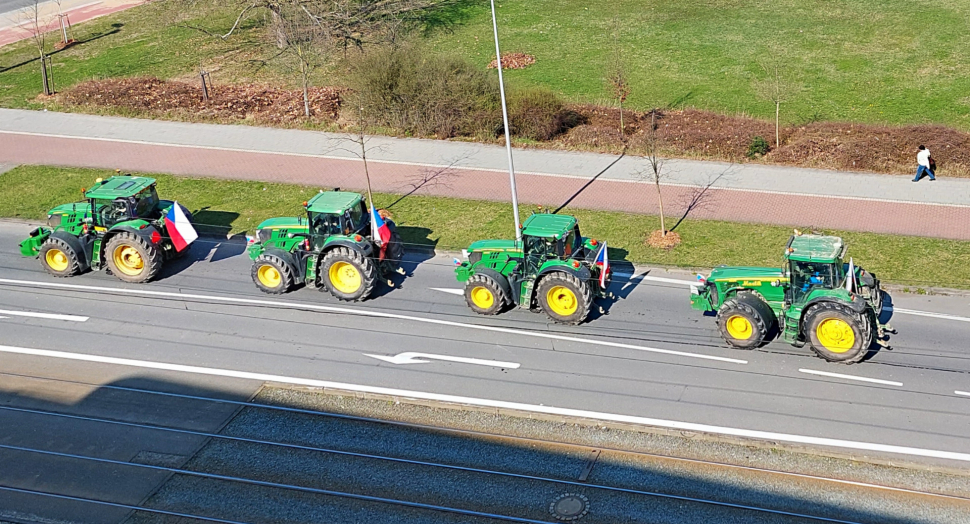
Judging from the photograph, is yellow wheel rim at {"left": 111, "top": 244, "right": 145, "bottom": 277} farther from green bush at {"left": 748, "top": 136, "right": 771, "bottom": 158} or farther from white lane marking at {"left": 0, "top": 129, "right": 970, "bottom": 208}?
green bush at {"left": 748, "top": 136, "right": 771, "bottom": 158}

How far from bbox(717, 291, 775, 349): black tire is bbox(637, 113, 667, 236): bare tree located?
204 inches

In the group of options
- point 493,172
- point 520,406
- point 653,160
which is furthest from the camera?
point 493,172

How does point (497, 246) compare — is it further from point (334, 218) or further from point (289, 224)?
point (289, 224)

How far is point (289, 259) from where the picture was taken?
20547 millimetres

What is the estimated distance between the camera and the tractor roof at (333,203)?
798 inches

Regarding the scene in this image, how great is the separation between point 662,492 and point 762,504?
4.53ft

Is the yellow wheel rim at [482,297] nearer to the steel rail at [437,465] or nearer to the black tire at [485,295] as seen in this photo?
the black tire at [485,295]

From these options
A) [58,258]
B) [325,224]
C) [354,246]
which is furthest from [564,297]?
[58,258]

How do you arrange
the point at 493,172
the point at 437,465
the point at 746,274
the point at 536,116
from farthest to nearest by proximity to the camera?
the point at 536,116
the point at 493,172
the point at 746,274
the point at 437,465

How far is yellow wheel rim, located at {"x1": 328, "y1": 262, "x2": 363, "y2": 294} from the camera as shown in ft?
66.3

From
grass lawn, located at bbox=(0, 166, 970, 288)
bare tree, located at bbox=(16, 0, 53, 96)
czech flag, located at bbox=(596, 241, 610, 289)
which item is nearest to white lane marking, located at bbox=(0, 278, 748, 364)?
czech flag, located at bbox=(596, 241, 610, 289)

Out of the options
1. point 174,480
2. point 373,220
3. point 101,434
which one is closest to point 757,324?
point 373,220

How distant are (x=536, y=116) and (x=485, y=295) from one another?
11.7 metres

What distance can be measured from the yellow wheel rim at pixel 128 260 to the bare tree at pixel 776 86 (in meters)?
17.6
